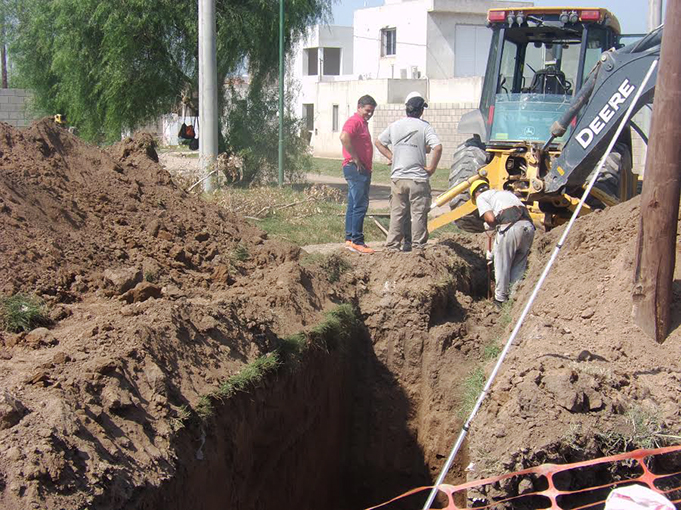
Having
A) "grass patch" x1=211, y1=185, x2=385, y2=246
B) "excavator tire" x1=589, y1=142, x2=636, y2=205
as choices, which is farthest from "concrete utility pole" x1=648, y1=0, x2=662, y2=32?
"grass patch" x1=211, y1=185, x2=385, y2=246

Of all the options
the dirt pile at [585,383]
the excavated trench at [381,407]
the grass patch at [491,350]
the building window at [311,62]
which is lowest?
the excavated trench at [381,407]

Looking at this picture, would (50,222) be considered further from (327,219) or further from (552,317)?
(327,219)

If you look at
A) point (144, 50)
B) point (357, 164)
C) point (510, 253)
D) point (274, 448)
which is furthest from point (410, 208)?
point (144, 50)

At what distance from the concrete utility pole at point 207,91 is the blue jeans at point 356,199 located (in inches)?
175

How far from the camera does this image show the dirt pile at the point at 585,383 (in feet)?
15.8

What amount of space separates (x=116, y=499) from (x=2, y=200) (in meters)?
3.73

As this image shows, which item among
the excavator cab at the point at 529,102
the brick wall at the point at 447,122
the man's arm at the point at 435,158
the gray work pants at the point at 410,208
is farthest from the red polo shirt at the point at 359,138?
the brick wall at the point at 447,122

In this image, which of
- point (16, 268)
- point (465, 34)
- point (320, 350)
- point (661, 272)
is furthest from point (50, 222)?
point (465, 34)

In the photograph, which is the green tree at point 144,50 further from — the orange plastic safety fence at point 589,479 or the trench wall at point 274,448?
the orange plastic safety fence at point 589,479

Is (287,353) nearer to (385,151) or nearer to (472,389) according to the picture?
(472,389)

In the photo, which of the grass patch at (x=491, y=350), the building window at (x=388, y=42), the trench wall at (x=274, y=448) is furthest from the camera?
the building window at (x=388, y=42)

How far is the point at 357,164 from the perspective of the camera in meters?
9.00

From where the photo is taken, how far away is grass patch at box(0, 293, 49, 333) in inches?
223

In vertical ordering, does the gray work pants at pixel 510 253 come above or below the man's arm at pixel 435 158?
below
